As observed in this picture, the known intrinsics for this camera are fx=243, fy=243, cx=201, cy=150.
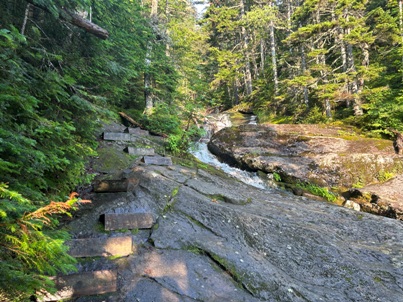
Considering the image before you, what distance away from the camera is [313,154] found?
11.0 meters

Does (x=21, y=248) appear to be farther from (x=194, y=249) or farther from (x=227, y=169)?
(x=227, y=169)

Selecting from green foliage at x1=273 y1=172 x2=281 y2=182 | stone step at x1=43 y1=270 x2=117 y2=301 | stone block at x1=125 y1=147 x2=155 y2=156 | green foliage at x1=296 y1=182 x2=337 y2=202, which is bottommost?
green foliage at x1=296 y1=182 x2=337 y2=202

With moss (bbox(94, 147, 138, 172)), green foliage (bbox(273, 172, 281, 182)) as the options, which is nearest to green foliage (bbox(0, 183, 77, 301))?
moss (bbox(94, 147, 138, 172))

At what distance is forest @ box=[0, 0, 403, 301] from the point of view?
80.9 inches

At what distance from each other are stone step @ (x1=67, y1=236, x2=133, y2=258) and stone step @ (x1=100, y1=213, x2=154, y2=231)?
459mm

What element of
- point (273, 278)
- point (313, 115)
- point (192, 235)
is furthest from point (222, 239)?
point (313, 115)

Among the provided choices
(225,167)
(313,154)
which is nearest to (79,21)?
(225,167)

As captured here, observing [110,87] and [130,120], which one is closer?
[110,87]

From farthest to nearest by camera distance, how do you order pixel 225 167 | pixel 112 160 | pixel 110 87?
pixel 225 167, pixel 112 160, pixel 110 87

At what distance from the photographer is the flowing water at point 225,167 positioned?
1036cm

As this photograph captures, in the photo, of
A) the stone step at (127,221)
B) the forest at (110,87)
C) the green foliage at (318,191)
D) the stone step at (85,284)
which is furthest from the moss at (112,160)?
the green foliage at (318,191)

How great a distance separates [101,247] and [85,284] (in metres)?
0.66

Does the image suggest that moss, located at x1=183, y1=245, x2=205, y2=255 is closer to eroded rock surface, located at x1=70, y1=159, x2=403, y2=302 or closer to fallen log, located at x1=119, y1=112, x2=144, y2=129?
eroded rock surface, located at x1=70, y1=159, x2=403, y2=302

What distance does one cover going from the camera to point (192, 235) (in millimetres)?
4273
